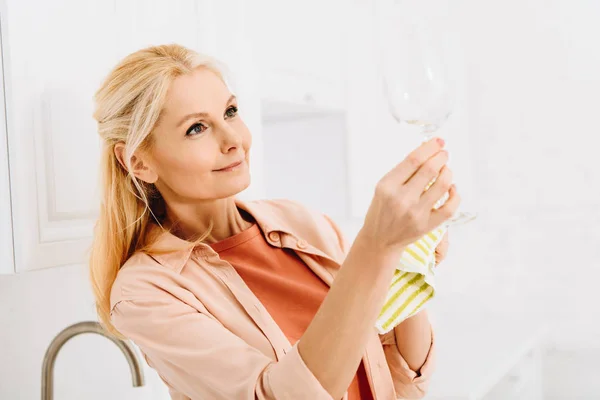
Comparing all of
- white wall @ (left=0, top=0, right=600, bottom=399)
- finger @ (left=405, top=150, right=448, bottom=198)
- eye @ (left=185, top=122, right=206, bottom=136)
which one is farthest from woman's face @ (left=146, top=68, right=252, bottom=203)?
white wall @ (left=0, top=0, right=600, bottom=399)

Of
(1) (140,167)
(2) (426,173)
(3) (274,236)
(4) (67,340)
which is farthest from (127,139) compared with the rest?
(2) (426,173)

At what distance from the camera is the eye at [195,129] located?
37.8 inches

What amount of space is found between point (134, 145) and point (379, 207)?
0.44 m

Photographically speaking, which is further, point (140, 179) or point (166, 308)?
point (140, 179)

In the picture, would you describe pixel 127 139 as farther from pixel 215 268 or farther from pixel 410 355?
pixel 410 355

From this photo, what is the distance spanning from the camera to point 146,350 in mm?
912

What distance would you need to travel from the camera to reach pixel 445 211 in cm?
65

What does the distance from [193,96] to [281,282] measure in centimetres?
31

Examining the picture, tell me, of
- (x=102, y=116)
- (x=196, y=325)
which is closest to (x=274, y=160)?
(x=102, y=116)

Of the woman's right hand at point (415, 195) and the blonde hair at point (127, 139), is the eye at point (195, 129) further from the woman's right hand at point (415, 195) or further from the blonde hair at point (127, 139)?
the woman's right hand at point (415, 195)

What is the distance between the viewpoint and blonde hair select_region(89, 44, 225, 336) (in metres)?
0.94

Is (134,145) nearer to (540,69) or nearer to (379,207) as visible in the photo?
(379,207)

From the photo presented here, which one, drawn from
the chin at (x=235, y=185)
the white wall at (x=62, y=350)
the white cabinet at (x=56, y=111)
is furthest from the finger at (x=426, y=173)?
the white wall at (x=62, y=350)

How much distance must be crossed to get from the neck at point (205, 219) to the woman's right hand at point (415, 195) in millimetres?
426
